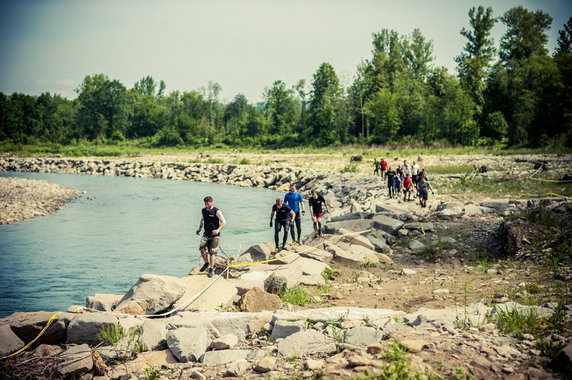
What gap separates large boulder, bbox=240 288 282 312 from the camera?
8867 mm

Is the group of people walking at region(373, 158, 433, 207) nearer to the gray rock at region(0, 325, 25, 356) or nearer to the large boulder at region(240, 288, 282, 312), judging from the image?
the large boulder at region(240, 288, 282, 312)

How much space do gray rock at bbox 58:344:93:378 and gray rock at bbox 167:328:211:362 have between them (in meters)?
1.15

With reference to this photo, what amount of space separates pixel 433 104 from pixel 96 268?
54.7 m

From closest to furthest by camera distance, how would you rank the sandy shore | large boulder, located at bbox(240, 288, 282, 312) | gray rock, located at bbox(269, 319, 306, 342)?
gray rock, located at bbox(269, 319, 306, 342) < large boulder, located at bbox(240, 288, 282, 312) < the sandy shore

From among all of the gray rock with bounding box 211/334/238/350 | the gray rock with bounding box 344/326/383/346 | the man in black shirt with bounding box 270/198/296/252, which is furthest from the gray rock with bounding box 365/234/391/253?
the gray rock with bounding box 211/334/238/350

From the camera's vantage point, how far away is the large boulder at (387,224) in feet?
51.0

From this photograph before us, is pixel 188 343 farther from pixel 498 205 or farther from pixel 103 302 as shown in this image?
pixel 498 205

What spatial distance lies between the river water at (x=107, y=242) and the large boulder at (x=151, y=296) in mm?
4039

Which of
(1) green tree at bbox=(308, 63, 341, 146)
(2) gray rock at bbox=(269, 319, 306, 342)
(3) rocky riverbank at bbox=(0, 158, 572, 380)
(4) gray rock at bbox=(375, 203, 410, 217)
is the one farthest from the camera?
(1) green tree at bbox=(308, 63, 341, 146)

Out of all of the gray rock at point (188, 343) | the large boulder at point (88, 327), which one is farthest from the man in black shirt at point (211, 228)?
the gray rock at point (188, 343)

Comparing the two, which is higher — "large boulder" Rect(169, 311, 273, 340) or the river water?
"large boulder" Rect(169, 311, 273, 340)

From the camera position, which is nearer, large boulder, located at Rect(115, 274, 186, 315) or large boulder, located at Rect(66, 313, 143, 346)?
large boulder, located at Rect(66, 313, 143, 346)

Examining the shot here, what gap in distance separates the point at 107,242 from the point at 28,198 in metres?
13.6

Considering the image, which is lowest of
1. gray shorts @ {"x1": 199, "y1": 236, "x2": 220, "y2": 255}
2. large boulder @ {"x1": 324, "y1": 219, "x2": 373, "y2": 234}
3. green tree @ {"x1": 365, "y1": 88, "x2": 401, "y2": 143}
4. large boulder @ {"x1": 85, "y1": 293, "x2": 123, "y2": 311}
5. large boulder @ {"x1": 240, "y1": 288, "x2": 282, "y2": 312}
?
large boulder @ {"x1": 85, "y1": 293, "x2": 123, "y2": 311}
